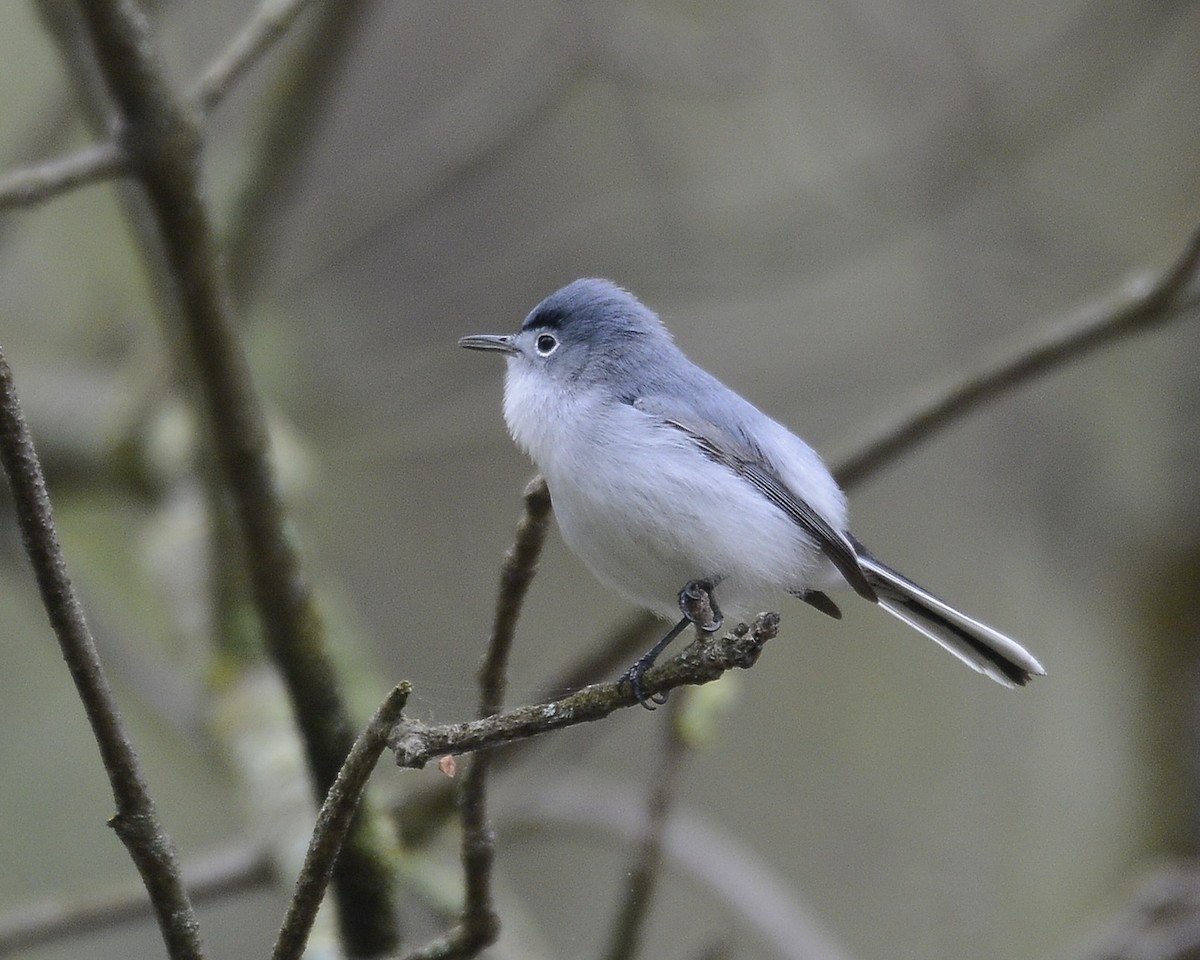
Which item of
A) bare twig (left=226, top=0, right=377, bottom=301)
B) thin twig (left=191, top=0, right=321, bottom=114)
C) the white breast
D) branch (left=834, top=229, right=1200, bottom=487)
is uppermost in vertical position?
bare twig (left=226, top=0, right=377, bottom=301)

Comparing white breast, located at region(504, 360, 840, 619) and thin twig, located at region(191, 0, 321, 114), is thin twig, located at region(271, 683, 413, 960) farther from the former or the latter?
thin twig, located at region(191, 0, 321, 114)

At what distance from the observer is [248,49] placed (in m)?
1.78

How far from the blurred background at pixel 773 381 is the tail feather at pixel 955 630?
234 cm

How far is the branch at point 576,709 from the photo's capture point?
896 millimetres

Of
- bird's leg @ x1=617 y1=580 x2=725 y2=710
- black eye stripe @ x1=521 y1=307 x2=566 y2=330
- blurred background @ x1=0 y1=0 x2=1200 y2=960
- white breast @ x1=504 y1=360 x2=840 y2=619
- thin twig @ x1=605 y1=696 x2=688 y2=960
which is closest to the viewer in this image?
bird's leg @ x1=617 y1=580 x2=725 y2=710

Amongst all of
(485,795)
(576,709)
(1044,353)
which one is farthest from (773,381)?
(576,709)

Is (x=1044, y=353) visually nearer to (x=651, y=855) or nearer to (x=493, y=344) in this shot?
(x=493, y=344)

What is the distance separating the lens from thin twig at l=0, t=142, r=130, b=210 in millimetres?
1556

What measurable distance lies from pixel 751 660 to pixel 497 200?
4.04 m

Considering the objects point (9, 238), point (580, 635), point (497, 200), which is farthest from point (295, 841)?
point (497, 200)

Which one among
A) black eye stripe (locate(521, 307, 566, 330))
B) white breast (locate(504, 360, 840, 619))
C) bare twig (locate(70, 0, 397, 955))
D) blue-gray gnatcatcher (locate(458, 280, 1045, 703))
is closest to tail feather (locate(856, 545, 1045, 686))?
blue-gray gnatcatcher (locate(458, 280, 1045, 703))

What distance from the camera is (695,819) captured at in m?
4.16

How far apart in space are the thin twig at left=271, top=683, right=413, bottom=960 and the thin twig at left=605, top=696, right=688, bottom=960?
2.40 feet

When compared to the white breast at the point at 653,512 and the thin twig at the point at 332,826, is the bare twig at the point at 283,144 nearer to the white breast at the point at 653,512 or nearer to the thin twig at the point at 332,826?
the white breast at the point at 653,512
